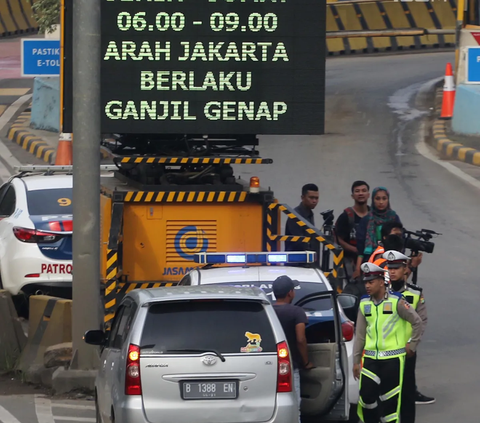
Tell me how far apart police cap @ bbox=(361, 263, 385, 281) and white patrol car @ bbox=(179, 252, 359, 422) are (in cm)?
42

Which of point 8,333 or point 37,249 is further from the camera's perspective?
point 37,249

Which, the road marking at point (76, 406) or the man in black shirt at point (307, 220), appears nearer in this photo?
the road marking at point (76, 406)

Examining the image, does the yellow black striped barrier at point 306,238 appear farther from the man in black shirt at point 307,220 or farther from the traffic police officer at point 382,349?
the traffic police officer at point 382,349

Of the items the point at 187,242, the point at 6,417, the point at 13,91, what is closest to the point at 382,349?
the point at 6,417

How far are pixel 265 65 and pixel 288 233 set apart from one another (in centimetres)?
180

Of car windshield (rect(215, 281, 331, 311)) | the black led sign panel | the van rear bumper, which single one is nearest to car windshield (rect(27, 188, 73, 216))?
the black led sign panel

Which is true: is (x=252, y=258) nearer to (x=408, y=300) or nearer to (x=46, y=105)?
(x=408, y=300)

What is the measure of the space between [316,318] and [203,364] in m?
1.90

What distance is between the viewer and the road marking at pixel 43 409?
29.5 ft

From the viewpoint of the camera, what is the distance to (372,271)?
7621 millimetres

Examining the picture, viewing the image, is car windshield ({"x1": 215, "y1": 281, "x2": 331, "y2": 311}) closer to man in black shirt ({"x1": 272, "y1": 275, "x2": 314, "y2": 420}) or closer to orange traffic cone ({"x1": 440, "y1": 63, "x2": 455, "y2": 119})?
man in black shirt ({"x1": 272, "y1": 275, "x2": 314, "y2": 420})

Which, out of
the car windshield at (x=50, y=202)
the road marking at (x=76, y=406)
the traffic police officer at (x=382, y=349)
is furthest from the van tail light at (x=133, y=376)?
the car windshield at (x=50, y=202)

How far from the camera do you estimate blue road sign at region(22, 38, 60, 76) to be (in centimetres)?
1956

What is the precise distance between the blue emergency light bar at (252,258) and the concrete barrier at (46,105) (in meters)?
16.0
